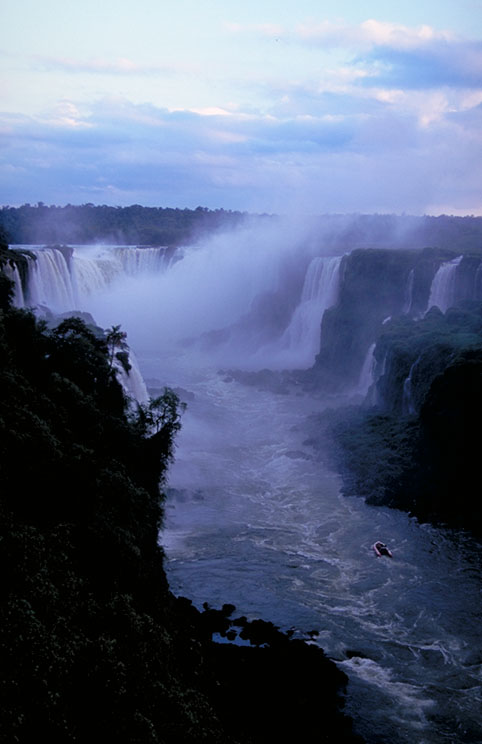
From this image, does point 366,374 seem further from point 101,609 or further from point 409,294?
point 101,609

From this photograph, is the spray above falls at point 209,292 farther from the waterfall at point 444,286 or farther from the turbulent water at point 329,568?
the turbulent water at point 329,568

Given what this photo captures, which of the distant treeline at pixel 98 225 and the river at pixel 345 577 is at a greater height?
the distant treeline at pixel 98 225

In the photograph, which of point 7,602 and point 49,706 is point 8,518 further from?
point 49,706

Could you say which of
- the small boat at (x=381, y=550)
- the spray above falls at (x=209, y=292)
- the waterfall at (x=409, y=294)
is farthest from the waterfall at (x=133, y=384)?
the waterfall at (x=409, y=294)

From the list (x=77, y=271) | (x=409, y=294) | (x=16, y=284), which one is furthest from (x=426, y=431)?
(x=77, y=271)

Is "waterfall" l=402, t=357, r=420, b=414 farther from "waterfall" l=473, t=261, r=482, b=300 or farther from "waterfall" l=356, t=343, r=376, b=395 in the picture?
"waterfall" l=473, t=261, r=482, b=300

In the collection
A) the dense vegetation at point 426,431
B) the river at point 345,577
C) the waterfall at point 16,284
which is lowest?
the river at point 345,577

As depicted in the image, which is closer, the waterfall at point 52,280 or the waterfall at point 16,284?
the waterfall at point 16,284
